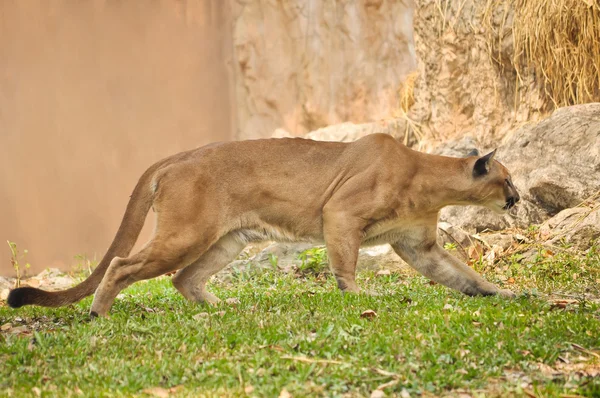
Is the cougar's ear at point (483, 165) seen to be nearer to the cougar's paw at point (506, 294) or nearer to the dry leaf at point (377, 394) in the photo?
the cougar's paw at point (506, 294)

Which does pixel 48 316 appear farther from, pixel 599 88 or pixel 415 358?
pixel 599 88

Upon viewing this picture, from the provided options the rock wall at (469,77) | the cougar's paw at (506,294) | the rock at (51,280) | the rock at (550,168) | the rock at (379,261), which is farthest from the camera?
the rock wall at (469,77)

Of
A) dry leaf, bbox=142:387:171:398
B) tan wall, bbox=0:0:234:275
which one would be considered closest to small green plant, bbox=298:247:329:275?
dry leaf, bbox=142:387:171:398

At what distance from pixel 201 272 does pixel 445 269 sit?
7.32ft

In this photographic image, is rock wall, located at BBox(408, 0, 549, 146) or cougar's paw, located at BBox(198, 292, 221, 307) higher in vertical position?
rock wall, located at BBox(408, 0, 549, 146)

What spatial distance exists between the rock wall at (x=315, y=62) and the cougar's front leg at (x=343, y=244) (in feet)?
30.3

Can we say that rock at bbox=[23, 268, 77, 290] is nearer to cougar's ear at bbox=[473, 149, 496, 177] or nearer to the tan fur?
the tan fur

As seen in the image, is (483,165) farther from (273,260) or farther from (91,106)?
(91,106)

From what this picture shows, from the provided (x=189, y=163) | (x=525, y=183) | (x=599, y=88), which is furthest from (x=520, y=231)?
(x=189, y=163)

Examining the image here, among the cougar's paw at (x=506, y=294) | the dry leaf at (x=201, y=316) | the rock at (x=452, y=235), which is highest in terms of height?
the dry leaf at (x=201, y=316)

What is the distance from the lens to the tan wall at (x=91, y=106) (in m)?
14.1

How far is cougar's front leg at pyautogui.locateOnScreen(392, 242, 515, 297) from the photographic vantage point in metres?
7.48

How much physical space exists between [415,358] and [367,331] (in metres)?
0.64

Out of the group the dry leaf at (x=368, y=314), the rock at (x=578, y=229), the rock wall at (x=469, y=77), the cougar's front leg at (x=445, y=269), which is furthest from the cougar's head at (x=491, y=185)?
the rock wall at (x=469, y=77)
